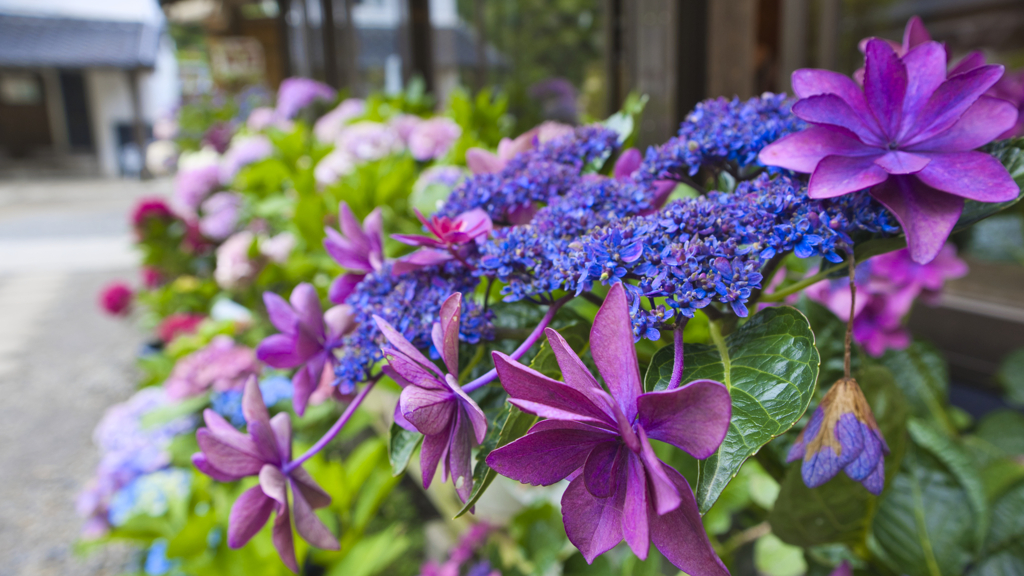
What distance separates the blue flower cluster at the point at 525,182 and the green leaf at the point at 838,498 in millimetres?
311

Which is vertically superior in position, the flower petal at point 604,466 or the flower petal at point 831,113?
the flower petal at point 831,113

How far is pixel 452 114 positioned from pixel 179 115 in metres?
4.31

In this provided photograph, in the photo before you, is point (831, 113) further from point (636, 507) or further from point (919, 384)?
point (919, 384)

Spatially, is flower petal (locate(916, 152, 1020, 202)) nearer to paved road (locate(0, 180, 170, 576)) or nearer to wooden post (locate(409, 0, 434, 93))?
paved road (locate(0, 180, 170, 576))

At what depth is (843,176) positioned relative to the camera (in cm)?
38

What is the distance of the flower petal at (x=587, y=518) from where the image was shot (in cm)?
32

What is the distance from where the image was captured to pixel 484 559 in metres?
1.33

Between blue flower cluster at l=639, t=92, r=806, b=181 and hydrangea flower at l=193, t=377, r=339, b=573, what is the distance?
1.12 feet

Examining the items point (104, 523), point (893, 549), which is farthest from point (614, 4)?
point (104, 523)

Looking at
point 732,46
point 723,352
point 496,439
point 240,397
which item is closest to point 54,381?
point 240,397

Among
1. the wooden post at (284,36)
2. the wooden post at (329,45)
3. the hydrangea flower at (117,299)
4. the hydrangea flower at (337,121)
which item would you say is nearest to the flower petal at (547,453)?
the hydrangea flower at (337,121)

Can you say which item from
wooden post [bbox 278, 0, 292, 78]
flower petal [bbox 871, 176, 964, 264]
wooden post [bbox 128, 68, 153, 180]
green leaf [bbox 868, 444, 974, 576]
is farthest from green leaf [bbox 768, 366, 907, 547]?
wooden post [bbox 128, 68, 153, 180]

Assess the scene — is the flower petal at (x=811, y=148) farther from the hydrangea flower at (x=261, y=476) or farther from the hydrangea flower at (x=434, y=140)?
the hydrangea flower at (x=434, y=140)

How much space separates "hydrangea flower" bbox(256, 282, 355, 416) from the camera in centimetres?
50
